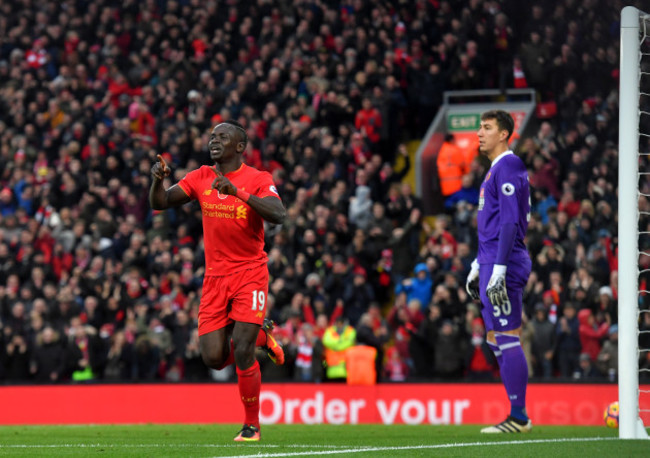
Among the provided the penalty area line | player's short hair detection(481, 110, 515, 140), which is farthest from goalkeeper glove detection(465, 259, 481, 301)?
the penalty area line

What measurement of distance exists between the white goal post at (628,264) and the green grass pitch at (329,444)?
0.90 ft

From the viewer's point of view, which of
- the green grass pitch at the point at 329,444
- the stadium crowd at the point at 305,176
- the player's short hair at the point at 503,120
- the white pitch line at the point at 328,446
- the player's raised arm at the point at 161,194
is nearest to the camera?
the green grass pitch at the point at 329,444

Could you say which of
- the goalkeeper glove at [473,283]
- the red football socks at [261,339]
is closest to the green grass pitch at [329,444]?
the red football socks at [261,339]

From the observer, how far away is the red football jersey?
28.6 ft

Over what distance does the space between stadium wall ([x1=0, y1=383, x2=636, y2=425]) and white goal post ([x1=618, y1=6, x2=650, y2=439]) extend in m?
5.60

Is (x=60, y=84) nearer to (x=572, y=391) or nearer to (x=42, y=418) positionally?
(x=42, y=418)

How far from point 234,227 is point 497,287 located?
1.96 meters

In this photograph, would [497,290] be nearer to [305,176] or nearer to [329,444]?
[329,444]

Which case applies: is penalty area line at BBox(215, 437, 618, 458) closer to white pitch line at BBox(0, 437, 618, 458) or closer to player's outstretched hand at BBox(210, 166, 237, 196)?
white pitch line at BBox(0, 437, 618, 458)

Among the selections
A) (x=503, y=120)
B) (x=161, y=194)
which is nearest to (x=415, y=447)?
(x=161, y=194)

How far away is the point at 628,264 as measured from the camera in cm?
877

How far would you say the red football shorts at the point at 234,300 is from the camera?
8625 mm

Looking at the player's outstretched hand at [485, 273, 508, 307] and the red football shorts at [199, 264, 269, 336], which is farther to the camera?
the player's outstretched hand at [485, 273, 508, 307]

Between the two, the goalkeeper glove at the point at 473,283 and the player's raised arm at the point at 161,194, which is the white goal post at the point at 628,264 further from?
the player's raised arm at the point at 161,194
